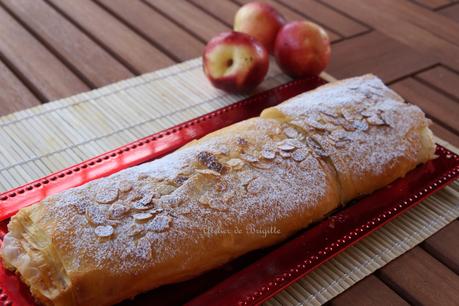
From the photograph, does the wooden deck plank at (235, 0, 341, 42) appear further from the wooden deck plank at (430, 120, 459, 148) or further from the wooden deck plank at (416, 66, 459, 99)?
the wooden deck plank at (430, 120, 459, 148)

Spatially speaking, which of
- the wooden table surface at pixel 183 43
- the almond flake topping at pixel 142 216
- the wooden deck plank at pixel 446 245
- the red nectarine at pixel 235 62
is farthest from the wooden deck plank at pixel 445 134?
the almond flake topping at pixel 142 216

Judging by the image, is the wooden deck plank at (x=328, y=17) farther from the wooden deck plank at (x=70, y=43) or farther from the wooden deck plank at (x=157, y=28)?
the wooden deck plank at (x=70, y=43)

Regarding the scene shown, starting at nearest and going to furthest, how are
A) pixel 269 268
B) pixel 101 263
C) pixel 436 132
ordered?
pixel 101 263, pixel 269 268, pixel 436 132

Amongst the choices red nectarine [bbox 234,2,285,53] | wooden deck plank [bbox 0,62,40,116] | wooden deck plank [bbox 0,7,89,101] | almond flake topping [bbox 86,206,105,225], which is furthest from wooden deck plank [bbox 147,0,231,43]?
almond flake topping [bbox 86,206,105,225]

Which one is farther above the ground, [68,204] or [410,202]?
[68,204]

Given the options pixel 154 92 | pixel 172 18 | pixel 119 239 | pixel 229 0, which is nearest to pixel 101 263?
pixel 119 239

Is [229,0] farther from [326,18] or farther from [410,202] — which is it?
[410,202]
